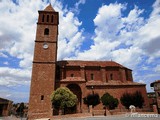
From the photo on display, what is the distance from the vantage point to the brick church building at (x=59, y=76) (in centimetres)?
3042

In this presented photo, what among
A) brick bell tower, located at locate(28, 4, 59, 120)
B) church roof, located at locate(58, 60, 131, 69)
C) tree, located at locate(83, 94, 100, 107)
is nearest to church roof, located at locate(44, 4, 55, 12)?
brick bell tower, located at locate(28, 4, 59, 120)

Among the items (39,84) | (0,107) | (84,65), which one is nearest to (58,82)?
(39,84)

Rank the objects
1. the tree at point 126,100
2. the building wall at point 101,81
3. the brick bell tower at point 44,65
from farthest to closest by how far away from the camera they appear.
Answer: the building wall at point 101,81 < the tree at point 126,100 < the brick bell tower at point 44,65

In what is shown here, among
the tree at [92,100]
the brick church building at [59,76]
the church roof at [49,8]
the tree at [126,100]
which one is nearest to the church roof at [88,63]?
the brick church building at [59,76]

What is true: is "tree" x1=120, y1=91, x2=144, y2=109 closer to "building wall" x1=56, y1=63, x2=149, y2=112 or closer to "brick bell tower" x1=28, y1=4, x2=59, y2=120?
"building wall" x1=56, y1=63, x2=149, y2=112

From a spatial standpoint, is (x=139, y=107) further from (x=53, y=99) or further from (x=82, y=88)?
(x=53, y=99)

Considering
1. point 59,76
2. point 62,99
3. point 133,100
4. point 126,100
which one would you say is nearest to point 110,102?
point 126,100

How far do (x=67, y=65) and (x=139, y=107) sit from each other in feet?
59.0

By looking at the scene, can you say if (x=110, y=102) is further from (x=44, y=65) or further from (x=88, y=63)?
(x=44, y=65)

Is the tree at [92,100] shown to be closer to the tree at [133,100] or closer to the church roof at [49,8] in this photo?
the tree at [133,100]

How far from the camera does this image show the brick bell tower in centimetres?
2961

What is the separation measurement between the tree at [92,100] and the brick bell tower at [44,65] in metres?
7.06

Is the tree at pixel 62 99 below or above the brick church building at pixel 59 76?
below

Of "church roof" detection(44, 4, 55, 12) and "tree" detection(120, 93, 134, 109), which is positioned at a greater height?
"church roof" detection(44, 4, 55, 12)
